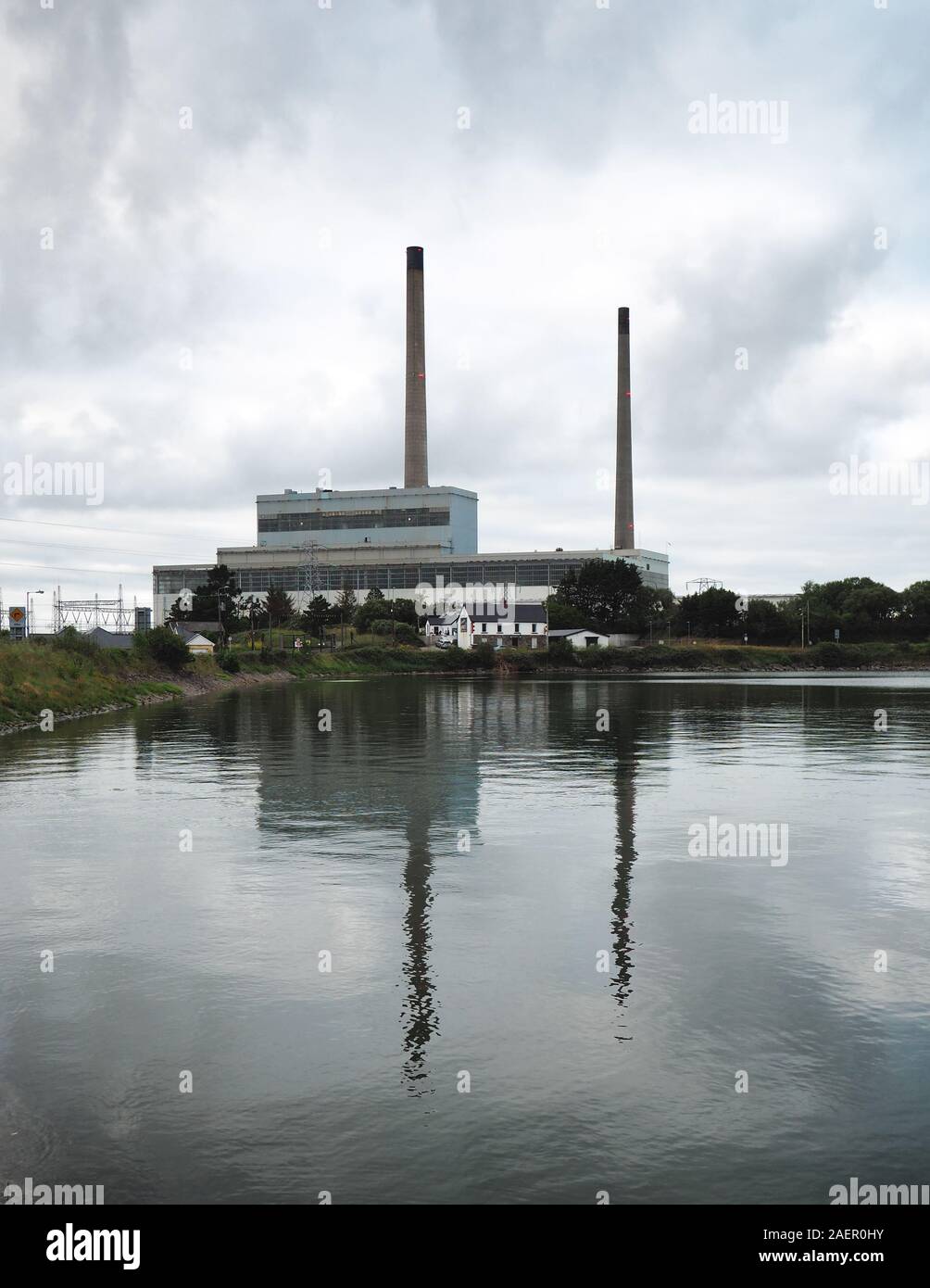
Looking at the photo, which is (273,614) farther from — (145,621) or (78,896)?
(78,896)

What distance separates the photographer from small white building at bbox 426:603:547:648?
15912cm

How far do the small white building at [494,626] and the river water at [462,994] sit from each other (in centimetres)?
13330

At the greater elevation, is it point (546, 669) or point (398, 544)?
point (398, 544)

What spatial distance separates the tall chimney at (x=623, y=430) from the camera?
159875mm

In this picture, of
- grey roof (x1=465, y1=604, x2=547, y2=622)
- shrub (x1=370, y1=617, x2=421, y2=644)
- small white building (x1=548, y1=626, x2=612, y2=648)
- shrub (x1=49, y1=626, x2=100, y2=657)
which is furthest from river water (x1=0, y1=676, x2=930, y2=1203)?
grey roof (x1=465, y1=604, x2=547, y2=622)

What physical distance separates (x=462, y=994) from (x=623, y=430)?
157354mm

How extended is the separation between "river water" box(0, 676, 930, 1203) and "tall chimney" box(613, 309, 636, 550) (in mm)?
140747

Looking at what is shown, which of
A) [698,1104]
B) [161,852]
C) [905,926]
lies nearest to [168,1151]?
[698,1104]

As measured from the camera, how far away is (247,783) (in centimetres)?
2673

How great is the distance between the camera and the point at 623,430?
535 feet
